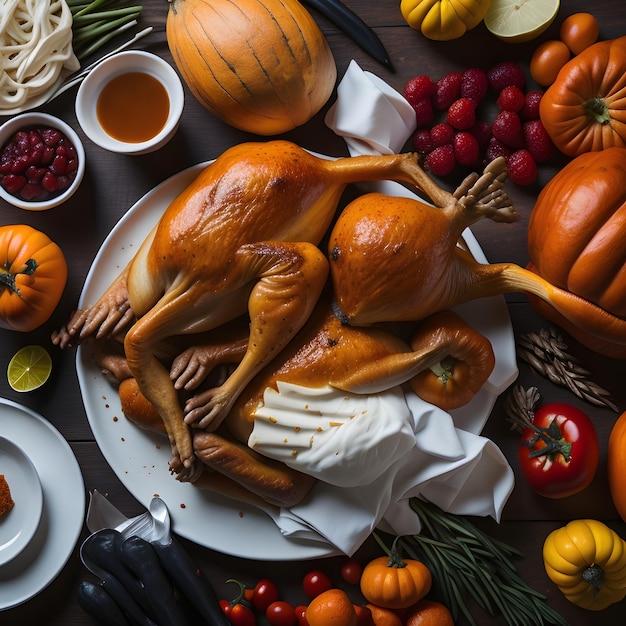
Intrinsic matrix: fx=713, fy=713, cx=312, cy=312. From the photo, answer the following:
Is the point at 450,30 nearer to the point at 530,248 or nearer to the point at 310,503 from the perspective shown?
the point at 530,248

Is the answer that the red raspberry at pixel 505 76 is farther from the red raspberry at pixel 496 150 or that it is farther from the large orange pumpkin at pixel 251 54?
the large orange pumpkin at pixel 251 54

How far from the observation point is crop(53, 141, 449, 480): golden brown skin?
4.77 ft

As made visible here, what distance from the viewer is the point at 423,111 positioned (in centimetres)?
169

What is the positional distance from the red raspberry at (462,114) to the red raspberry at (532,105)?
0.13 meters

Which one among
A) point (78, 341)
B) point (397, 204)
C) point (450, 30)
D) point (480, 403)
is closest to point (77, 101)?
point (78, 341)

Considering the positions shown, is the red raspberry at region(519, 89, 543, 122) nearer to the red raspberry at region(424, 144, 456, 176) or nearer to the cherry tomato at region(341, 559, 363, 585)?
the red raspberry at region(424, 144, 456, 176)

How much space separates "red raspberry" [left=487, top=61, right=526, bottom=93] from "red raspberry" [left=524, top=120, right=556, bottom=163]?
0.10 meters

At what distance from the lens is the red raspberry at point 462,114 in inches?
65.2

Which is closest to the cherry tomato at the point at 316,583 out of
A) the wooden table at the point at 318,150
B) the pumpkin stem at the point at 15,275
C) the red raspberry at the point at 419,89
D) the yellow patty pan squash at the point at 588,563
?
the wooden table at the point at 318,150

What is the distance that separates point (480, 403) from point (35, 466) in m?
1.06

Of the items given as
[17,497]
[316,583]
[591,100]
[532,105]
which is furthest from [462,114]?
[17,497]

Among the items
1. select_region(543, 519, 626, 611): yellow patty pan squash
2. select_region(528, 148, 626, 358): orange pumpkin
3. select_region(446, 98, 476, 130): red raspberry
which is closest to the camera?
select_region(528, 148, 626, 358): orange pumpkin

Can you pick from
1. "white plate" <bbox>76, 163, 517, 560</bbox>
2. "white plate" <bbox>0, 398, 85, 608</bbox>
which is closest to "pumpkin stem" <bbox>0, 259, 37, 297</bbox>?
"white plate" <bbox>76, 163, 517, 560</bbox>

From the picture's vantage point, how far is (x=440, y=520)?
1.65m
